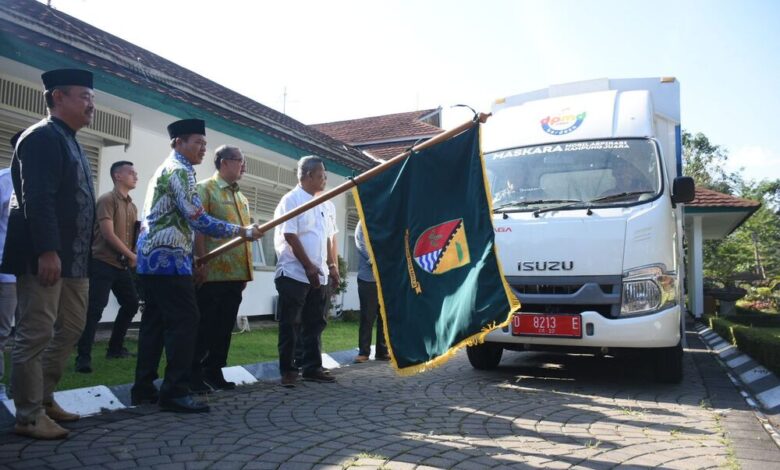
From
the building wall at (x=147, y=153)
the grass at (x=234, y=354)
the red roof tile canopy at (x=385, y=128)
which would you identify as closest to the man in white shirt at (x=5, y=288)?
the grass at (x=234, y=354)

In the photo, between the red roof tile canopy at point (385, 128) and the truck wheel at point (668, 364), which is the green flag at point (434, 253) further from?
the red roof tile canopy at point (385, 128)

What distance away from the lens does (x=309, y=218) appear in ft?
17.6

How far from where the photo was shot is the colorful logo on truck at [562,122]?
6.24 meters

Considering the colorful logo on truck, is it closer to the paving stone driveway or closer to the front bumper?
the front bumper

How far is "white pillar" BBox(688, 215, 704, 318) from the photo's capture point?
53.3ft

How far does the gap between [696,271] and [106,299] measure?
15.5 m

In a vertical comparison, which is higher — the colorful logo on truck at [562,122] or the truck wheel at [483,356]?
the colorful logo on truck at [562,122]

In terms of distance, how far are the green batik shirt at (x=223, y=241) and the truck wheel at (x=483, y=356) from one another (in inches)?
102

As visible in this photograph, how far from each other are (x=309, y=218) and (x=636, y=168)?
10.4 ft

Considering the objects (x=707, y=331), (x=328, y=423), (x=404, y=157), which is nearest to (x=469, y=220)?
(x=404, y=157)

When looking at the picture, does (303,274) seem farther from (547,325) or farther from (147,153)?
(147,153)

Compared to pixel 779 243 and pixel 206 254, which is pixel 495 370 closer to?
pixel 206 254

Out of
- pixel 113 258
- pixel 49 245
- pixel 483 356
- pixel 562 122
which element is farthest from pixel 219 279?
pixel 562 122

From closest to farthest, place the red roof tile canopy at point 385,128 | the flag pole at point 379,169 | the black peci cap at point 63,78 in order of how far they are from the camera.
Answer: the black peci cap at point 63,78, the flag pole at point 379,169, the red roof tile canopy at point 385,128
